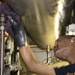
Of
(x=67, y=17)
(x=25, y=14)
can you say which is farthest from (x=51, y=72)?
(x=67, y=17)

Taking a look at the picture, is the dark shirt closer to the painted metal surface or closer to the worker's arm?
the worker's arm

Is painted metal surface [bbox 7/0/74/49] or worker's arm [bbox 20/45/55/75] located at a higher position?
painted metal surface [bbox 7/0/74/49]

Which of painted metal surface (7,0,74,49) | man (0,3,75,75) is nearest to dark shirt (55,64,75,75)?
man (0,3,75,75)

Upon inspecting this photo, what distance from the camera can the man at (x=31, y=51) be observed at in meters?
1.06

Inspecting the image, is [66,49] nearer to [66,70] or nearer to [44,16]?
[66,70]

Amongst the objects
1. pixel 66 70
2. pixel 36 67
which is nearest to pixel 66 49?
pixel 66 70

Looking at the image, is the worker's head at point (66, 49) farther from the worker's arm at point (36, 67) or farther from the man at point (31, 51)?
the worker's arm at point (36, 67)

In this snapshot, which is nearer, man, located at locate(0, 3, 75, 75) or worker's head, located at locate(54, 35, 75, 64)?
man, located at locate(0, 3, 75, 75)

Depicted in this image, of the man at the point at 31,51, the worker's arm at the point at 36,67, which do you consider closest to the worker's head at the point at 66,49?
the man at the point at 31,51

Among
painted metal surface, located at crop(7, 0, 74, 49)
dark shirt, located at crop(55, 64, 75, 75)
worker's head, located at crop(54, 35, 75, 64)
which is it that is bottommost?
dark shirt, located at crop(55, 64, 75, 75)

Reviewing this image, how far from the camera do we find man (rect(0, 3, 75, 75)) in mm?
1060

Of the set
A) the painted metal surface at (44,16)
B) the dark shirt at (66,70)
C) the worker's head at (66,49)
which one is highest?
the painted metal surface at (44,16)

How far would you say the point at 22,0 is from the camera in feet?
3.52

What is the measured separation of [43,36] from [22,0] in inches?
30.1
